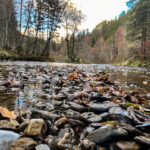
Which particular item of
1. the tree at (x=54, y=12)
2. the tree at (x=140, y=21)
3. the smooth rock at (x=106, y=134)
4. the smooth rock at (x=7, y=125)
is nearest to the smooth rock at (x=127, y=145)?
the smooth rock at (x=106, y=134)

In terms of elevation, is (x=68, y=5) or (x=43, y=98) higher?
(x=68, y=5)

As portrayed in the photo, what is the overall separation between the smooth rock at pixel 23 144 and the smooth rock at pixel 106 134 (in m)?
0.41

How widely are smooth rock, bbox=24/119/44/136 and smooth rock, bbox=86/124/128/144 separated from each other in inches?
15.5

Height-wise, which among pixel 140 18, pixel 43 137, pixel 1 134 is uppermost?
pixel 140 18

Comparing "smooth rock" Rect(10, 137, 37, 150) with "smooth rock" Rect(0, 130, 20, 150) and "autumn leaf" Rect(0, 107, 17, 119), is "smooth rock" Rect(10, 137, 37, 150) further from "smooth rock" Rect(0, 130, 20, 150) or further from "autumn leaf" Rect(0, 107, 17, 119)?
"autumn leaf" Rect(0, 107, 17, 119)

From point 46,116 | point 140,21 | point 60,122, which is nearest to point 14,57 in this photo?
point 46,116

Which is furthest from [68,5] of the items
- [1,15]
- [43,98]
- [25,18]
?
[43,98]

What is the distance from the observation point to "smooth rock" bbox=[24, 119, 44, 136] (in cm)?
107

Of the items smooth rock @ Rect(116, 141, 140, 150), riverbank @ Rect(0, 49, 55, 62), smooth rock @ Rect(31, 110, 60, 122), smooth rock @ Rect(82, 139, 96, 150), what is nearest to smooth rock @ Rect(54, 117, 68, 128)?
smooth rock @ Rect(31, 110, 60, 122)

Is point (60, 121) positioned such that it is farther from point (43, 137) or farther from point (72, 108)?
point (72, 108)

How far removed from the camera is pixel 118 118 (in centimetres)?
134

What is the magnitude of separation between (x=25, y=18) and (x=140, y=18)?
1958 cm

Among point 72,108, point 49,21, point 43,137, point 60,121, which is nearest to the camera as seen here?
point 43,137

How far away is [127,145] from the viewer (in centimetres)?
89
